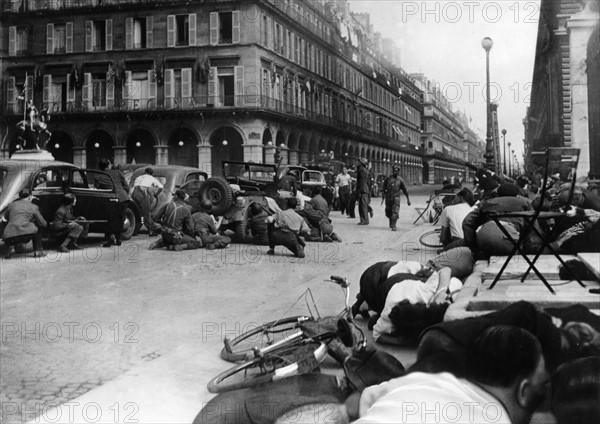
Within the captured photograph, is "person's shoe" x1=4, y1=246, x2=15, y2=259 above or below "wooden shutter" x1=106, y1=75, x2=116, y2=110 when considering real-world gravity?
below

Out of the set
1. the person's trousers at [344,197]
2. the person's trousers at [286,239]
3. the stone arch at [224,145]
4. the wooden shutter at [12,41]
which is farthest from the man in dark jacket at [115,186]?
the stone arch at [224,145]

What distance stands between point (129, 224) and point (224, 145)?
1118cm

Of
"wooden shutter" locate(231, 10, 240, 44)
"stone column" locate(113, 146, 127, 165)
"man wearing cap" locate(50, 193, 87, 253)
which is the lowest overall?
"man wearing cap" locate(50, 193, 87, 253)

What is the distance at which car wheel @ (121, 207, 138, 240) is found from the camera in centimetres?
938

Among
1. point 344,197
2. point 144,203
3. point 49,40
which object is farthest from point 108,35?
point 344,197

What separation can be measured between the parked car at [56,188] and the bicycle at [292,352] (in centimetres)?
469

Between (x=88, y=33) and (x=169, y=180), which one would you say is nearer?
(x=88, y=33)

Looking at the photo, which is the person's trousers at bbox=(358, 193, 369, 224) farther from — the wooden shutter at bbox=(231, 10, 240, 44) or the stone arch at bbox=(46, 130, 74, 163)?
the wooden shutter at bbox=(231, 10, 240, 44)

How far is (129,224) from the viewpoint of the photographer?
951cm

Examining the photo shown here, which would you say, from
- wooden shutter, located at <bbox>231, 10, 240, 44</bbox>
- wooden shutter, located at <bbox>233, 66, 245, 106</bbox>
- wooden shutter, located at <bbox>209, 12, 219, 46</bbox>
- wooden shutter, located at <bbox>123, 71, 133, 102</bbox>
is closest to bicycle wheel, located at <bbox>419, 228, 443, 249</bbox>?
wooden shutter, located at <bbox>123, 71, 133, 102</bbox>

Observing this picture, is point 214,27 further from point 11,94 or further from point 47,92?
point 11,94

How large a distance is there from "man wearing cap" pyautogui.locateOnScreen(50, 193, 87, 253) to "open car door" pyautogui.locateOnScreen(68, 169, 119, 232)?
23 centimetres

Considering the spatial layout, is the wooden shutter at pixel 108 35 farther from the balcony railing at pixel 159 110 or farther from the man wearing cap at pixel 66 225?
the man wearing cap at pixel 66 225

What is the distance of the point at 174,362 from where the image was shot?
120 inches
